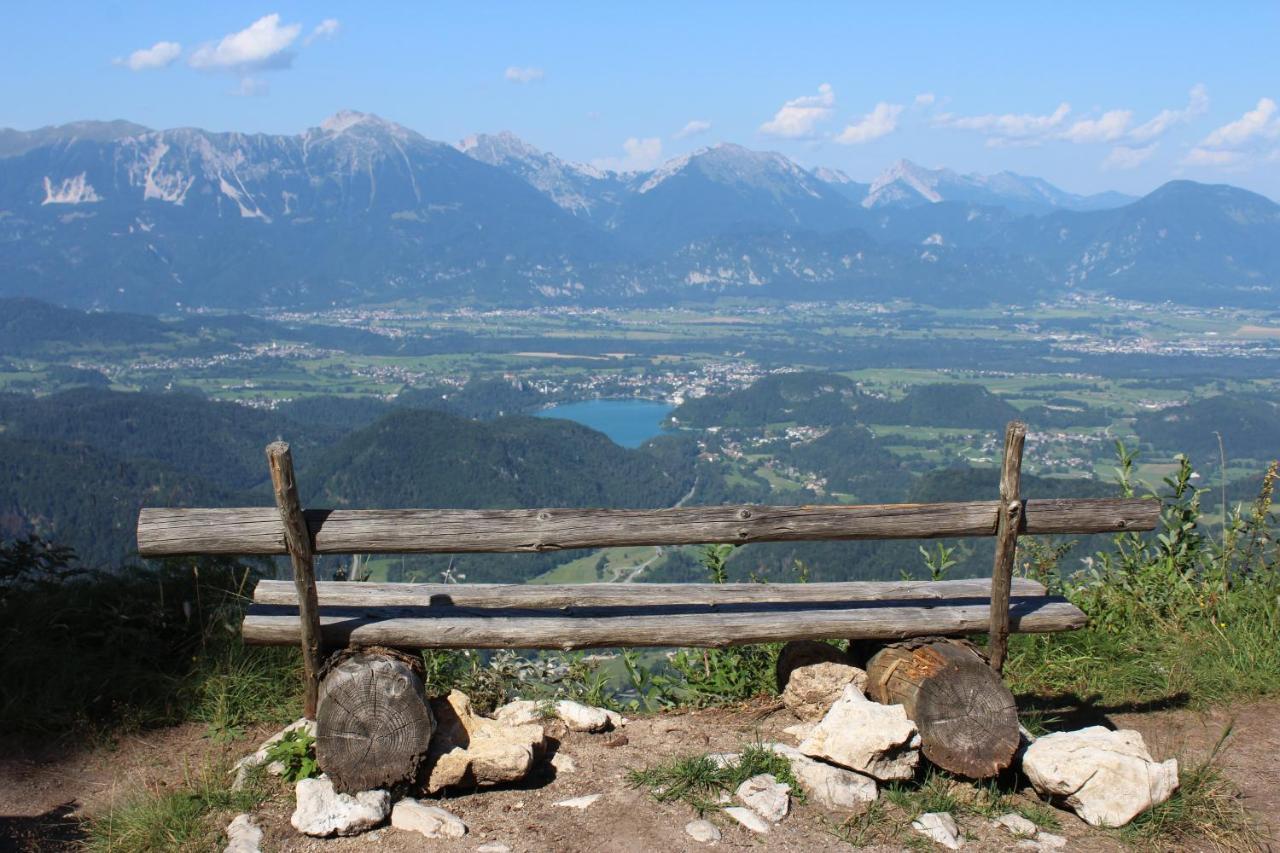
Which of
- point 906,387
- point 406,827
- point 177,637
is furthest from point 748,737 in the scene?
point 906,387

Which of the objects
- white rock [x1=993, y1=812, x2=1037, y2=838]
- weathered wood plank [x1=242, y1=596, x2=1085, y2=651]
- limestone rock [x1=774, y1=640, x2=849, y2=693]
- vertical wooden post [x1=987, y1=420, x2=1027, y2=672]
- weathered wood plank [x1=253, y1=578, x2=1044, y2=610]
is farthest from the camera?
limestone rock [x1=774, y1=640, x2=849, y2=693]

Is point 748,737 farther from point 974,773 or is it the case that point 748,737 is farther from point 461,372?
point 461,372

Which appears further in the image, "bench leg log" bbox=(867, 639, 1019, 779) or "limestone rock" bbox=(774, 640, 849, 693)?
"limestone rock" bbox=(774, 640, 849, 693)

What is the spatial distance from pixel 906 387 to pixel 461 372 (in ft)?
224

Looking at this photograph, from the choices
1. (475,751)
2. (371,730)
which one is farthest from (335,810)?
(475,751)

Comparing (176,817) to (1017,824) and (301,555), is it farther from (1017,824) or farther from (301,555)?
(1017,824)

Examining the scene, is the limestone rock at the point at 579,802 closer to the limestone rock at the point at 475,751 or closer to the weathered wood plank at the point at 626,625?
the limestone rock at the point at 475,751

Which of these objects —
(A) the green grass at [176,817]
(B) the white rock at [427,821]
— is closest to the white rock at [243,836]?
(A) the green grass at [176,817]

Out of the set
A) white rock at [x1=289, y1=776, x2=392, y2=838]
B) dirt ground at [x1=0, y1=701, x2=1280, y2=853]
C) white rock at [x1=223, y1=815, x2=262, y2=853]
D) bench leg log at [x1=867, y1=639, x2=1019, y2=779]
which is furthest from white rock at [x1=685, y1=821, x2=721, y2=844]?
white rock at [x1=223, y1=815, x2=262, y2=853]

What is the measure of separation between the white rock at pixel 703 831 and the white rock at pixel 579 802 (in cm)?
61

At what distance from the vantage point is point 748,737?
20.8ft

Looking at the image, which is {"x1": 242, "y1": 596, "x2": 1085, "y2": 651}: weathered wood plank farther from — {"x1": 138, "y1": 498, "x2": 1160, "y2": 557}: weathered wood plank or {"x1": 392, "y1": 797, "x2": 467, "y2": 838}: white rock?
{"x1": 392, "y1": 797, "x2": 467, "y2": 838}: white rock

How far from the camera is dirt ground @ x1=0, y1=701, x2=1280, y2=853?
5.17 metres

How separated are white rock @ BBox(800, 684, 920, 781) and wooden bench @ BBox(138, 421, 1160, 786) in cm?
22
